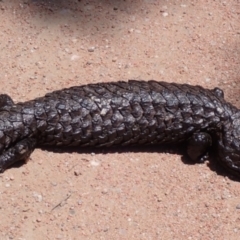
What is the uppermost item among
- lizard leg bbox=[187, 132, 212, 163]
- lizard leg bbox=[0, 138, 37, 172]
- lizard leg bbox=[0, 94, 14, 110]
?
lizard leg bbox=[187, 132, 212, 163]

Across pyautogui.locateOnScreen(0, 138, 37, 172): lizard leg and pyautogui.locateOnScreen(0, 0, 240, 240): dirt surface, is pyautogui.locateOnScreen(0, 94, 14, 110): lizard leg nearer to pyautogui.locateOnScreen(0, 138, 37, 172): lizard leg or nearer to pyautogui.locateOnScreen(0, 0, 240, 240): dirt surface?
pyautogui.locateOnScreen(0, 0, 240, 240): dirt surface

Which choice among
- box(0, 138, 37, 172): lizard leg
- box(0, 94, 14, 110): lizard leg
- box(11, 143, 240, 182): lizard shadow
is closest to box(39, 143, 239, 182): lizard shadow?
box(11, 143, 240, 182): lizard shadow

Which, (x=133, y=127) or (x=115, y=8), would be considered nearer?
(x=133, y=127)

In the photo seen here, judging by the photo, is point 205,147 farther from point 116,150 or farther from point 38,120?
point 38,120

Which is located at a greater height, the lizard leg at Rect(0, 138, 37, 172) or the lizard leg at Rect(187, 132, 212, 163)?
the lizard leg at Rect(187, 132, 212, 163)

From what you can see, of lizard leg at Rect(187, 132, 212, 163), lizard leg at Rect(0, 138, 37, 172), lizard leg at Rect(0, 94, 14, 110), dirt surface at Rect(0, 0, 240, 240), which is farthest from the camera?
lizard leg at Rect(0, 94, 14, 110)

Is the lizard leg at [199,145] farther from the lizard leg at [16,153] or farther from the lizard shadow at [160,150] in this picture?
the lizard leg at [16,153]

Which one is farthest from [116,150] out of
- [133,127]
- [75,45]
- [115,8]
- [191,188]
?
[115,8]

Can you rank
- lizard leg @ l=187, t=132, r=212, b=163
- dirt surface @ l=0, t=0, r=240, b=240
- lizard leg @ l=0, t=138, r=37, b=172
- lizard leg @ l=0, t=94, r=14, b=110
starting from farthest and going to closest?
lizard leg @ l=0, t=94, r=14, b=110, lizard leg @ l=187, t=132, r=212, b=163, lizard leg @ l=0, t=138, r=37, b=172, dirt surface @ l=0, t=0, r=240, b=240

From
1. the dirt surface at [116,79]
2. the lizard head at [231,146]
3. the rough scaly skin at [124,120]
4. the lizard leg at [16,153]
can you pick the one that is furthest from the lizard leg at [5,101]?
the lizard head at [231,146]
